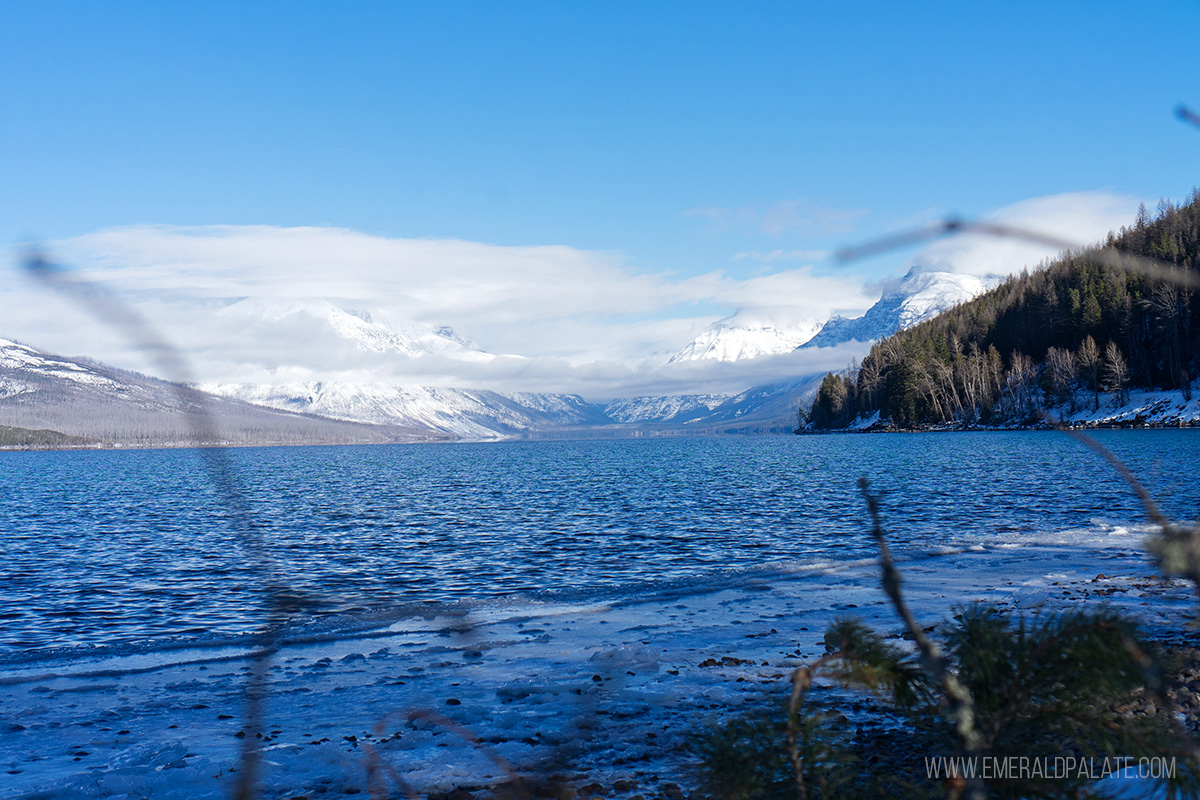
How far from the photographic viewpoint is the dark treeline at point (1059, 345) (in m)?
143

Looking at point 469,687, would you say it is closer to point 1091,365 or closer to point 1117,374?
point 1117,374

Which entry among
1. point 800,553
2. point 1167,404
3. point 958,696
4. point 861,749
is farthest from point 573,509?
point 1167,404

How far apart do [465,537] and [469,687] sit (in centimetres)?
2143

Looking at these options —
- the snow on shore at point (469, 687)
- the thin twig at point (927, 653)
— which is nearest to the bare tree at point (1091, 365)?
the snow on shore at point (469, 687)

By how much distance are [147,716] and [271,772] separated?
386 centimetres

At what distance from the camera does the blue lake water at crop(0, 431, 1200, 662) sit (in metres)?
21.3

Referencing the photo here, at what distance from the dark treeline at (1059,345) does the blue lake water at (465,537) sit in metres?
95.0

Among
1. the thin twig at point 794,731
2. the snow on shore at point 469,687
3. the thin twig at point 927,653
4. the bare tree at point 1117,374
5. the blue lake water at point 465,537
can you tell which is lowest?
the blue lake water at point 465,537

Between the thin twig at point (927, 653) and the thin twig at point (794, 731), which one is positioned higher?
the thin twig at point (927, 653)

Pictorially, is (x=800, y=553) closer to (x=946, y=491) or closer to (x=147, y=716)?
(x=147, y=716)

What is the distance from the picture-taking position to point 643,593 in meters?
21.3

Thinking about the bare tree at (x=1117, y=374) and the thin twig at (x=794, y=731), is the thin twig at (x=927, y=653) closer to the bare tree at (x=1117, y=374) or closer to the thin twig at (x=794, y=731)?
the thin twig at (x=794, y=731)

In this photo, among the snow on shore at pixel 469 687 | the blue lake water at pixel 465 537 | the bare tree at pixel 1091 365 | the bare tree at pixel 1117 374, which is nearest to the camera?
the snow on shore at pixel 469 687

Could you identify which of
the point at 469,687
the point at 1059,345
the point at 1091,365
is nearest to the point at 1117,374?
the point at 1091,365
